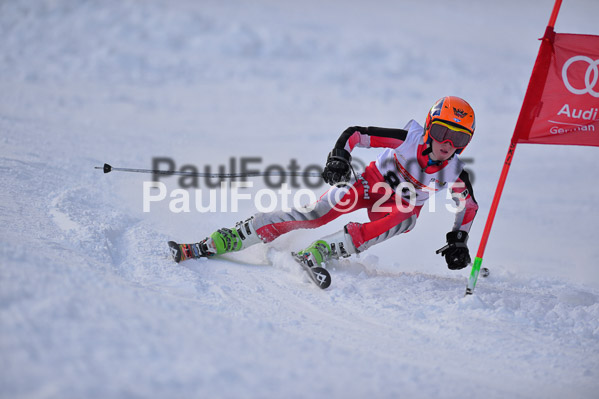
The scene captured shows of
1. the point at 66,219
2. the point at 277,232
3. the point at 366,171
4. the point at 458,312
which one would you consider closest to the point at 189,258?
the point at 277,232

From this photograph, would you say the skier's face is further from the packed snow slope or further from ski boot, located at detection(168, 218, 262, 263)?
ski boot, located at detection(168, 218, 262, 263)

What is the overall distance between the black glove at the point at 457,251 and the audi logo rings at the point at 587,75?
1233mm

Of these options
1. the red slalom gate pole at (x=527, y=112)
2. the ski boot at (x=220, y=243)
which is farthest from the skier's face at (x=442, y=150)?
the ski boot at (x=220, y=243)

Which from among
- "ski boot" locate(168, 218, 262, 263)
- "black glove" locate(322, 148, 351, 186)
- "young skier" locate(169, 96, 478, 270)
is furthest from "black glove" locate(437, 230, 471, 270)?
"ski boot" locate(168, 218, 262, 263)

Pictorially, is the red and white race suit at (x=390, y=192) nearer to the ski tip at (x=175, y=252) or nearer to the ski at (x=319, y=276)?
the ski at (x=319, y=276)

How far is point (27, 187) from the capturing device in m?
4.61

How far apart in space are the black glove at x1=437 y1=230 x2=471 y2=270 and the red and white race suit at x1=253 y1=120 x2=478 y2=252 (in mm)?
189

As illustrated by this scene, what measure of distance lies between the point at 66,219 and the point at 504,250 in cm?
424

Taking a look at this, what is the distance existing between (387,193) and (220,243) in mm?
1338

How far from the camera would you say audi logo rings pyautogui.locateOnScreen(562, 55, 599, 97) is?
11.7 feet

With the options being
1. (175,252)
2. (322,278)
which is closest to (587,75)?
(322,278)

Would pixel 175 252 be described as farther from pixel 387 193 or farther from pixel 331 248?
pixel 387 193

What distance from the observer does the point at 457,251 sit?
3678mm

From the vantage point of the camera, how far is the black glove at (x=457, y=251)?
12.0 ft
